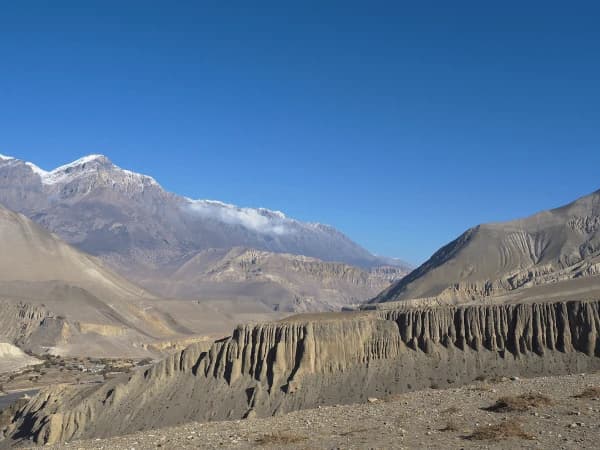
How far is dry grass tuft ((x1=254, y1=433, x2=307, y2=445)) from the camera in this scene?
23.1 m

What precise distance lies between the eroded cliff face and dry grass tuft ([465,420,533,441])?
1363 inches

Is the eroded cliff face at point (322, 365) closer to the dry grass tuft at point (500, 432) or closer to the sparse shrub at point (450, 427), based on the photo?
the sparse shrub at point (450, 427)

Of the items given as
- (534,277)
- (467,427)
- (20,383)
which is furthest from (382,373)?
(534,277)

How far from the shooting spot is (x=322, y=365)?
62.1 meters

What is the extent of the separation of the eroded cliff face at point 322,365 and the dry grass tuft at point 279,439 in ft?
102

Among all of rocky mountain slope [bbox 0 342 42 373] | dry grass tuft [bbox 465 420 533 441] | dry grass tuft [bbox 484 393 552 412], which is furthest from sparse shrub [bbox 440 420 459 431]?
rocky mountain slope [bbox 0 342 42 373]

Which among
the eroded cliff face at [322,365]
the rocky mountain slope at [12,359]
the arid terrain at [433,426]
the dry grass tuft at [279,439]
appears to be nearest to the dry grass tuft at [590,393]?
the arid terrain at [433,426]

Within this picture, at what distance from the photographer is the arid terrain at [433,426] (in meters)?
21.0

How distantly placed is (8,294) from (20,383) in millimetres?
80030

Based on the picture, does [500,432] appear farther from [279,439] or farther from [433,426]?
[279,439]

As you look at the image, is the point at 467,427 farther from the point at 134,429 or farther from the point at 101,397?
the point at 101,397

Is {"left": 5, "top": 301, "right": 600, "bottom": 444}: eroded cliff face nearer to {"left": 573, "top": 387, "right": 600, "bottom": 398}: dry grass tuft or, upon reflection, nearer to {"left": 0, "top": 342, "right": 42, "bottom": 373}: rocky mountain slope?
{"left": 573, "top": 387, "right": 600, "bottom": 398}: dry grass tuft

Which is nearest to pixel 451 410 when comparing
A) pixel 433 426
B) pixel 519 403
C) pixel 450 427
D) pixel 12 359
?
pixel 433 426

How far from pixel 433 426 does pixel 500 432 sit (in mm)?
2987
